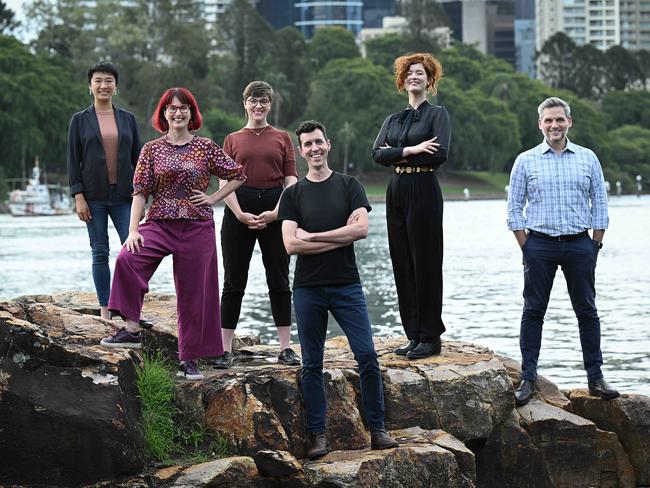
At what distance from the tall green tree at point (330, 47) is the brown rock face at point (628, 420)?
116325 mm

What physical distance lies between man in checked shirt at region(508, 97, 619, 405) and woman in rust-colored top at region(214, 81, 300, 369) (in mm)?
1500

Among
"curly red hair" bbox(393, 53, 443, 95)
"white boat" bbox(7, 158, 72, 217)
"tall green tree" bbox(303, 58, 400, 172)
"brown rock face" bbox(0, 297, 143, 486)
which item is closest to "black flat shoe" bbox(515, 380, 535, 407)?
"curly red hair" bbox(393, 53, 443, 95)

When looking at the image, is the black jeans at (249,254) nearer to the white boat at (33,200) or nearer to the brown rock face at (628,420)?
the brown rock face at (628,420)

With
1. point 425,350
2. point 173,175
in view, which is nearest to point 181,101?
point 173,175

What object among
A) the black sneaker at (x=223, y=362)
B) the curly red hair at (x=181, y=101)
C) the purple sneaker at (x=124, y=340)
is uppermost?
the curly red hair at (x=181, y=101)

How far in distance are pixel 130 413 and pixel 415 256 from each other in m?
2.39

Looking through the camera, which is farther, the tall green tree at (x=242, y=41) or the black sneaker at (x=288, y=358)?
the tall green tree at (x=242, y=41)

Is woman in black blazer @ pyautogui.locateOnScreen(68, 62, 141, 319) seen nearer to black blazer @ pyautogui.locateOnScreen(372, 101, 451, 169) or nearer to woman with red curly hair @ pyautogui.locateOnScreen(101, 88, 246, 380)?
woman with red curly hair @ pyautogui.locateOnScreen(101, 88, 246, 380)

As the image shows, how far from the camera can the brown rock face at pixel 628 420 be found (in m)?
9.65

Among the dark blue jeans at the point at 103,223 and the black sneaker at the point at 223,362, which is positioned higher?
the dark blue jeans at the point at 103,223

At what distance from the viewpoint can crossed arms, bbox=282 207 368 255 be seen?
7680 millimetres

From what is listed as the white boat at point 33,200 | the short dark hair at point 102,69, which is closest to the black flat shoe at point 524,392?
the short dark hair at point 102,69

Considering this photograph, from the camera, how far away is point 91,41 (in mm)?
95875

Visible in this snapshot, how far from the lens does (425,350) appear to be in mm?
9359
